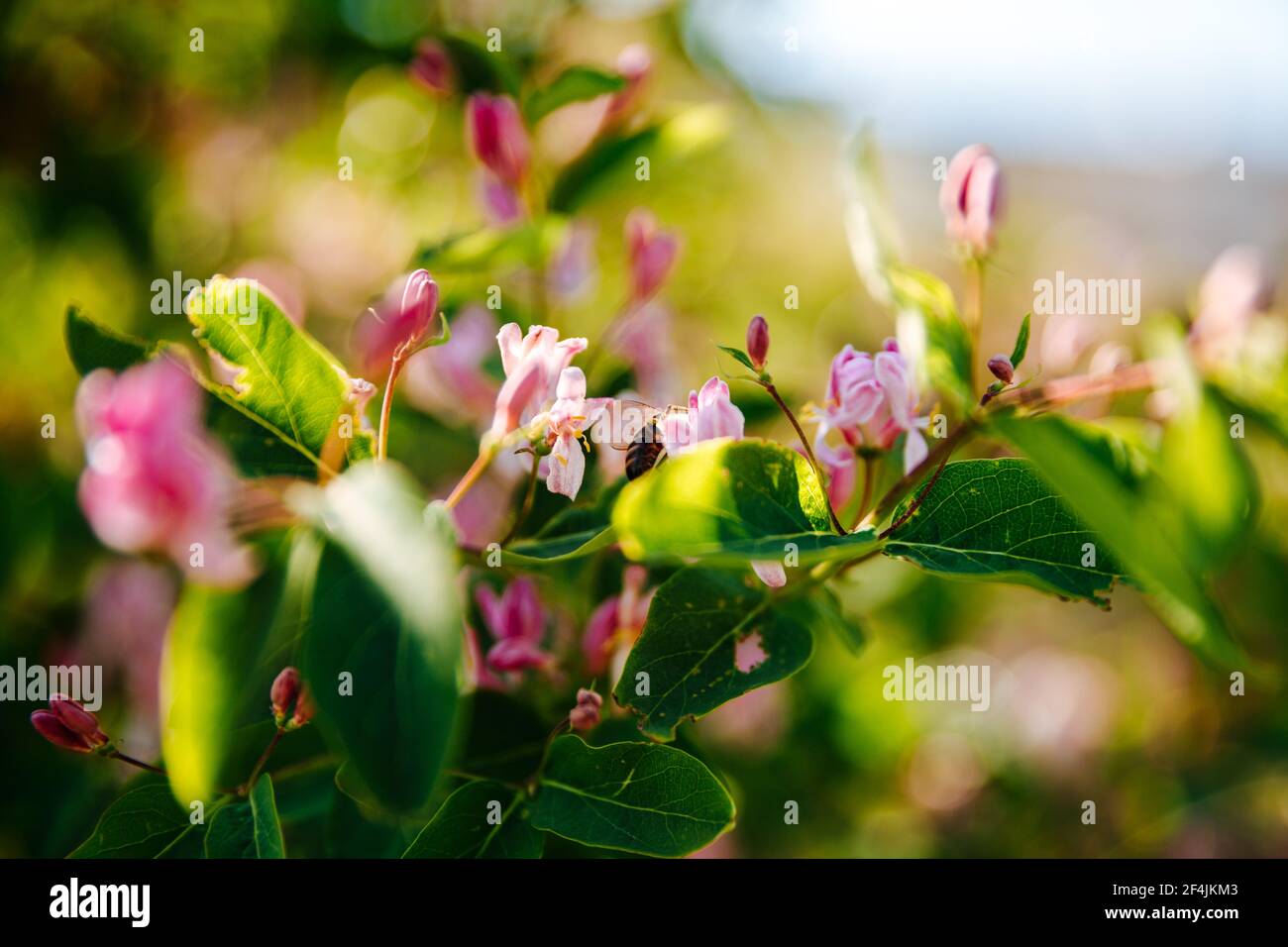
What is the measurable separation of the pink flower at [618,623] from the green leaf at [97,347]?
0.42 m

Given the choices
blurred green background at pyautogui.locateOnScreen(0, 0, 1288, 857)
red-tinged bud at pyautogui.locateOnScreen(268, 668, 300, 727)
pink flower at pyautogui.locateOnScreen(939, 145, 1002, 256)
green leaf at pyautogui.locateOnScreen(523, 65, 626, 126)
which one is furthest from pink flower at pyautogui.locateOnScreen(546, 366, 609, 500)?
blurred green background at pyautogui.locateOnScreen(0, 0, 1288, 857)

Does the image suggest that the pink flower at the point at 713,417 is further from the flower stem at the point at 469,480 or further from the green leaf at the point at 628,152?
the green leaf at the point at 628,152

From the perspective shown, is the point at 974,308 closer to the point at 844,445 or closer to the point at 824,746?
the point at 844,445

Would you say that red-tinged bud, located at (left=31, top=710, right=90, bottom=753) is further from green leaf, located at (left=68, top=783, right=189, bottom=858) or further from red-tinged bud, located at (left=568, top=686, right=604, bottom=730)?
red-tinged bud, located at (left=568, top=686, right=604, bottom=730)

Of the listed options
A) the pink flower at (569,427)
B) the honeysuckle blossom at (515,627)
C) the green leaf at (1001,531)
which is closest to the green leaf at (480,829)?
the honeysuckle blossom at (515,627)

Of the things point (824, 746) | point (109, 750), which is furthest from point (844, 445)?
point (824, 746)

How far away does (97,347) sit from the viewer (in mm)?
695

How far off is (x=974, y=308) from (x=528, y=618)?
450 millimetres

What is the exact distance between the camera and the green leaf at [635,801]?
2.15 feet

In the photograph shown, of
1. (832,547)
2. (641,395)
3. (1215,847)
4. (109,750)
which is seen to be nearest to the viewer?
(832,547)

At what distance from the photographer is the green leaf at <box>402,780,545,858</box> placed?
69 centimetres

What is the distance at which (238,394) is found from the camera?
2.22 feet

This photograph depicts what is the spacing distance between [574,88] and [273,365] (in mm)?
540

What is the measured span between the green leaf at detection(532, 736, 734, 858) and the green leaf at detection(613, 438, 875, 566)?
176 millimetres
